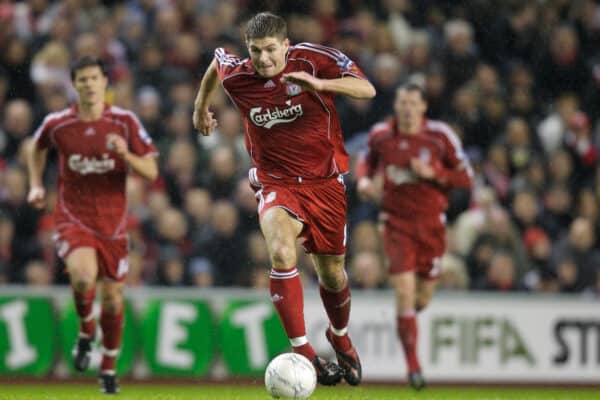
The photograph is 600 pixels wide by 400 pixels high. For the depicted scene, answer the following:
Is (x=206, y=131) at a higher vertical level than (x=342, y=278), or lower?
higher

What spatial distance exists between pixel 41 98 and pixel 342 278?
253 inches

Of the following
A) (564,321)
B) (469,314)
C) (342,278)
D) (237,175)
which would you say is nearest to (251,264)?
(237,175)

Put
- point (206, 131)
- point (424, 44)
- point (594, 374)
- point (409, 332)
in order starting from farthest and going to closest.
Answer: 1. point (424, 44)
2. point (594, 374)
3. point (409, 332)
4. point (206, 131)

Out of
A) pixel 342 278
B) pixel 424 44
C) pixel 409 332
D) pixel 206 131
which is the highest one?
pixel 424 44

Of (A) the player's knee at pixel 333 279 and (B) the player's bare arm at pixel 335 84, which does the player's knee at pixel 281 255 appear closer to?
(A) the player's knee at pixel 333 279

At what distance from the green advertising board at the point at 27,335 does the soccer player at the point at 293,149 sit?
468 cm

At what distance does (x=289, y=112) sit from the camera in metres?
8.32

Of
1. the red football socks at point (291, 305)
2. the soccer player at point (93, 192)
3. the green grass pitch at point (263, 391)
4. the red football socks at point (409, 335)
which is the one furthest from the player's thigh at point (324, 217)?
the red football socks at point (409, 335)


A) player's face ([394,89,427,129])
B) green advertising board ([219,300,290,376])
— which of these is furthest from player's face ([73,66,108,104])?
green advertising board ([219,300,290,376])

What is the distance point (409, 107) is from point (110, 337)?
344cm

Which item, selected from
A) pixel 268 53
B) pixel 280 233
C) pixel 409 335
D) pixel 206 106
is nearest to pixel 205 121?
pixel 206 106

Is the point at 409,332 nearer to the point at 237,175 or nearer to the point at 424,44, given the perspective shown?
the point at 237,175

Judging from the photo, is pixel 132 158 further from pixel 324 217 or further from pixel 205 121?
pixel 324 217

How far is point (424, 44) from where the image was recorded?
1627 cm
